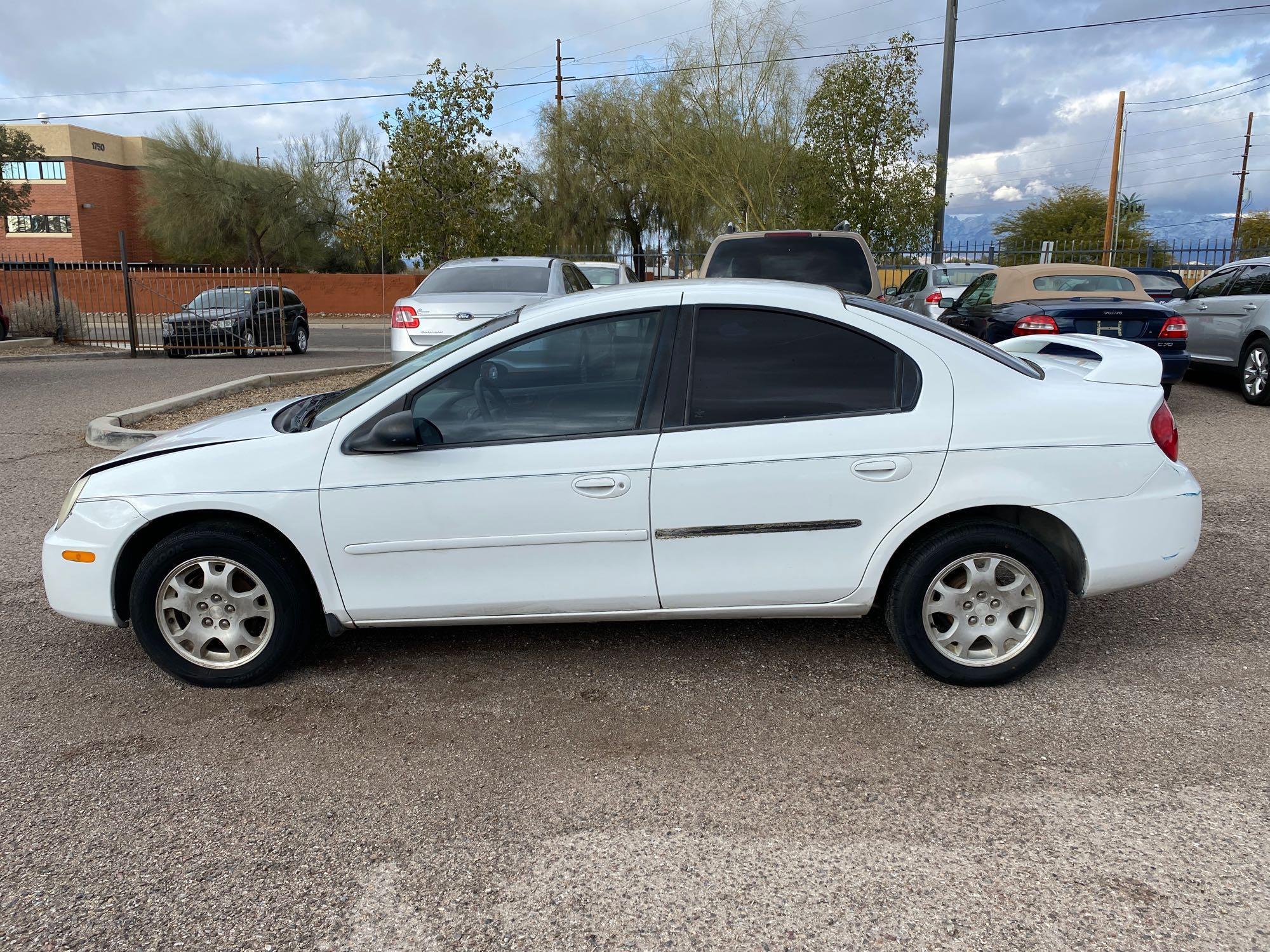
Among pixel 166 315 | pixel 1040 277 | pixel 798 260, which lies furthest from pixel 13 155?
pixel 1040 277

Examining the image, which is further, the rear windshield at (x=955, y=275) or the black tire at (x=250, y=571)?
the rear windshield at (x=955, y=275)

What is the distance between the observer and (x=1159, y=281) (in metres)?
17.6

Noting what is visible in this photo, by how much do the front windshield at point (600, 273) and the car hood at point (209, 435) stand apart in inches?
455

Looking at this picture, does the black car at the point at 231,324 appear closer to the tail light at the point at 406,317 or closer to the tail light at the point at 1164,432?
the tail light at the point at 406,317

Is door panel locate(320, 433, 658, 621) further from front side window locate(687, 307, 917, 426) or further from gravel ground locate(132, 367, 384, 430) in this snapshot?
gravel ground locate(132, 367, 384, 430)

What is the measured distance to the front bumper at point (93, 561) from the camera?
153 inches

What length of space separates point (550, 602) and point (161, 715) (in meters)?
1.57

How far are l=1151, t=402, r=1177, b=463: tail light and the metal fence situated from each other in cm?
1885

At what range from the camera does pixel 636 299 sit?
3.92 m

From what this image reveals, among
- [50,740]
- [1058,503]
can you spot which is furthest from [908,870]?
[50,740]

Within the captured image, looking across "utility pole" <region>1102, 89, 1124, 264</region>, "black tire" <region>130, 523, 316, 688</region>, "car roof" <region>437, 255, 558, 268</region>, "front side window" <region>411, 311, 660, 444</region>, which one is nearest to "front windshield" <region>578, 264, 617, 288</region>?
"car roof" <region>437, 255, 558, 268</region>

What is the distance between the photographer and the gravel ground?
10.3 metres

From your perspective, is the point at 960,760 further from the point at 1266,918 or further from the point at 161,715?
Result: the point at 161,715

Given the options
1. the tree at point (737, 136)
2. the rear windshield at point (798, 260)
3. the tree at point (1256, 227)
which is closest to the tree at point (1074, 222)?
the tree at point (1256, 227)
